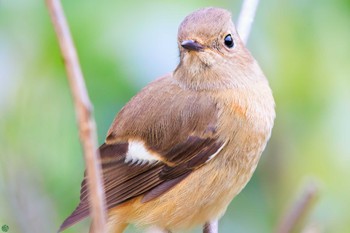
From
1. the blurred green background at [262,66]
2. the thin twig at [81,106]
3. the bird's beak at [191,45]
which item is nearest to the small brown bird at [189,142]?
the bird's beak at [191,45]

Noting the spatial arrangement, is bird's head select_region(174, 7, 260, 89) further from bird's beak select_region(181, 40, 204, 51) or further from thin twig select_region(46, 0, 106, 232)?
thin twig select_region(46, 0, 106, 232)

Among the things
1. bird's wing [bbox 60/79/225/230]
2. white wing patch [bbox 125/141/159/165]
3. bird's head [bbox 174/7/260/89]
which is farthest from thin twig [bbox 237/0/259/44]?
white wing patch [bbox 125/141/159/165]

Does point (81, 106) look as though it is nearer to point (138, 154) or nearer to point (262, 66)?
point (138, 154)

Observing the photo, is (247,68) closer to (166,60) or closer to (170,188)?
(166,60)

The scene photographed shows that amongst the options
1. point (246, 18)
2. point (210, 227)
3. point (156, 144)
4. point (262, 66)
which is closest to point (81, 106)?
point (156, 144)

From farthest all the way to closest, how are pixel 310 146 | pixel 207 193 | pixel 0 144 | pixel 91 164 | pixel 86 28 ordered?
1. pixel 310 146
2. pixel 86 28
3. pixel 207 193
4. pixel 0 144
5. pixel 91 164

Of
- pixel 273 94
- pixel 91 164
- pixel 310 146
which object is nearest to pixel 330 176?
pixel 310 146
